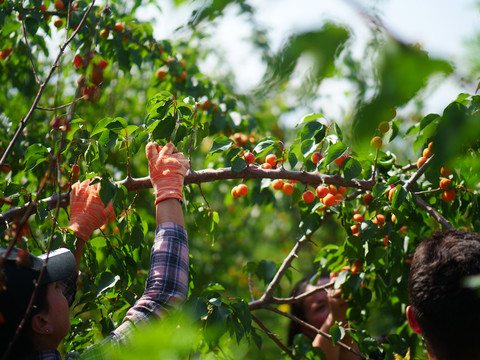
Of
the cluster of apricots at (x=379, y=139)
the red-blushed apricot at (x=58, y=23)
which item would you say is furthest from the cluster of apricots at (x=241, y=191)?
the red-blushed apricot at (x=58, y=23)

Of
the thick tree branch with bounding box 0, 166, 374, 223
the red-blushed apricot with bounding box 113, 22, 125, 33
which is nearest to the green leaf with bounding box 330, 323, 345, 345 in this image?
the thick tree branch with bounding box 0, 166, 374, 223

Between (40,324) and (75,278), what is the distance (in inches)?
18.3

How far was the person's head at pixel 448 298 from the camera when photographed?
57.6 inches

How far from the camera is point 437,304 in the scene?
1.51 metres

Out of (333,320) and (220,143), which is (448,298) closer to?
(220,143)

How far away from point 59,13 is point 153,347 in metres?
2.60

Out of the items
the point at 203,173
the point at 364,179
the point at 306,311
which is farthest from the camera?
the point at 306,311

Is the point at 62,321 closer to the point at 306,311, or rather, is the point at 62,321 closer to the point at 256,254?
the point at 306,311

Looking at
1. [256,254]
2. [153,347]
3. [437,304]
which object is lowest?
[153,347]

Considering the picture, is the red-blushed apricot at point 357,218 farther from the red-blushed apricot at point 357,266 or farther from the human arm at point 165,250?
the human arm at point 165,250

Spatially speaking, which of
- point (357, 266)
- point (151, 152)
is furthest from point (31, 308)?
point (357, 266)

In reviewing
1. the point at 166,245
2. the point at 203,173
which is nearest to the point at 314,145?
the point at 203,173

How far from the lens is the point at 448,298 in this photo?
1.50 m

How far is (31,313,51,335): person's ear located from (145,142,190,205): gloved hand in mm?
619
